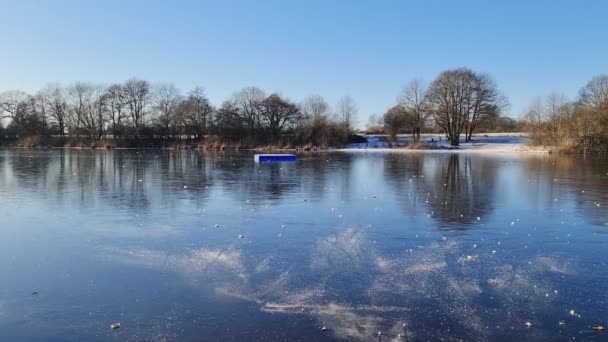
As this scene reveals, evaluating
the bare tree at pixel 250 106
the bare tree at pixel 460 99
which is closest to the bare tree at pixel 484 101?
the bare tree at pixel 460 99

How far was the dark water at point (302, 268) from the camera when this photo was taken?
4.76 metres

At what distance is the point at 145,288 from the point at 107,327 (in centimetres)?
115

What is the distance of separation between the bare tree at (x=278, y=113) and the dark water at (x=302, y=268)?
52.2 metres

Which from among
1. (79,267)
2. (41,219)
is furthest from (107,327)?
(41,219)

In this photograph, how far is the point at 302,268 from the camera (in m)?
6.68

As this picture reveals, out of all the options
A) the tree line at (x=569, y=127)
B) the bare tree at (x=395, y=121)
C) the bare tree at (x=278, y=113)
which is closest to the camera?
the tree line at (x=569, y=127)

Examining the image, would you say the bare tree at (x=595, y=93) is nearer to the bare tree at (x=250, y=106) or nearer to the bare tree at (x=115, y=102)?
the bare tree at (x=250, y=106)

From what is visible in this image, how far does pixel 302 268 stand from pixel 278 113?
194 ft

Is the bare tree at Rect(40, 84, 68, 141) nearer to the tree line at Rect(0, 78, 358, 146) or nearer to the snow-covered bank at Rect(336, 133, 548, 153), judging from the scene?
the tree line at Rect(0, 78, 358, 146)

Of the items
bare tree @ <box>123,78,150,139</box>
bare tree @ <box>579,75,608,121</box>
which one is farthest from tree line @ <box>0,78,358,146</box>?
bare tree @ <box>579,75,608,121</box>

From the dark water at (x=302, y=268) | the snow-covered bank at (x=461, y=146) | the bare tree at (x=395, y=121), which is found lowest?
the dark water at (x=302, y=268)

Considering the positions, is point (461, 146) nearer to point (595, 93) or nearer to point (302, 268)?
point (595, 93)

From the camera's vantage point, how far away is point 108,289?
19.1ft

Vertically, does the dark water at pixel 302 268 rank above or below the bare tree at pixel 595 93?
below
